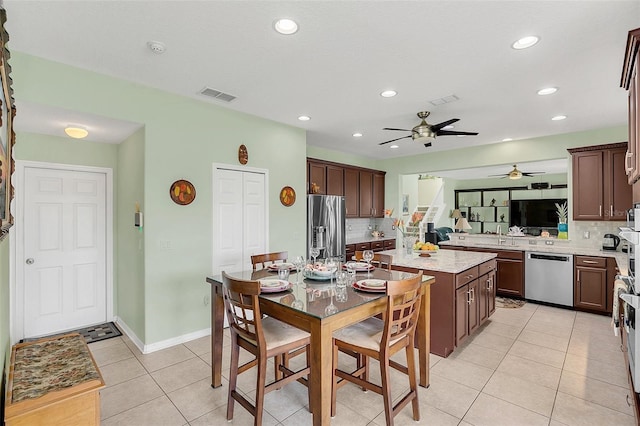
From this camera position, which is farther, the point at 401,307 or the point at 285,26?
the point at 285,26

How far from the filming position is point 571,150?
479cm

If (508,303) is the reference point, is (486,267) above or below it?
above

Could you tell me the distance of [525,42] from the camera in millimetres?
2371

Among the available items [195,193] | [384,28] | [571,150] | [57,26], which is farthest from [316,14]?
[571,150]

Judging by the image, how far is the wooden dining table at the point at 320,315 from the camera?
Result: 1790mm

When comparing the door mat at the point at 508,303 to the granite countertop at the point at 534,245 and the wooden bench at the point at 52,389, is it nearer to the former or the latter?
the granite countertop at the point at 534,245

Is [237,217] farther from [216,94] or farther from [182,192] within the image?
[216,94]

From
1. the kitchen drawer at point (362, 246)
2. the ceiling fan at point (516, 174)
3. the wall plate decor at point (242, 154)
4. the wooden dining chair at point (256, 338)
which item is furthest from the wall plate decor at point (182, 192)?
the ceiling fan at point (516, 174)

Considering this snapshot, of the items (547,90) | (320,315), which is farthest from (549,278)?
(320,315)

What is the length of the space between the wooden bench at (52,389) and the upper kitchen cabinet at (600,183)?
6.04 meters

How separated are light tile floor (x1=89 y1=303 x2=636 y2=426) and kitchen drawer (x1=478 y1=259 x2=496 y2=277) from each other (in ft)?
2.41

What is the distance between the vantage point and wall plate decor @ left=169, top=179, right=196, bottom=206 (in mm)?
3434

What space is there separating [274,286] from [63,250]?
10.5 feet

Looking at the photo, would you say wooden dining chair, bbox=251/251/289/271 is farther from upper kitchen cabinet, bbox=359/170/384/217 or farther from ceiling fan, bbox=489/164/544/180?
ceiling fan, bbox=489/164/544/180
